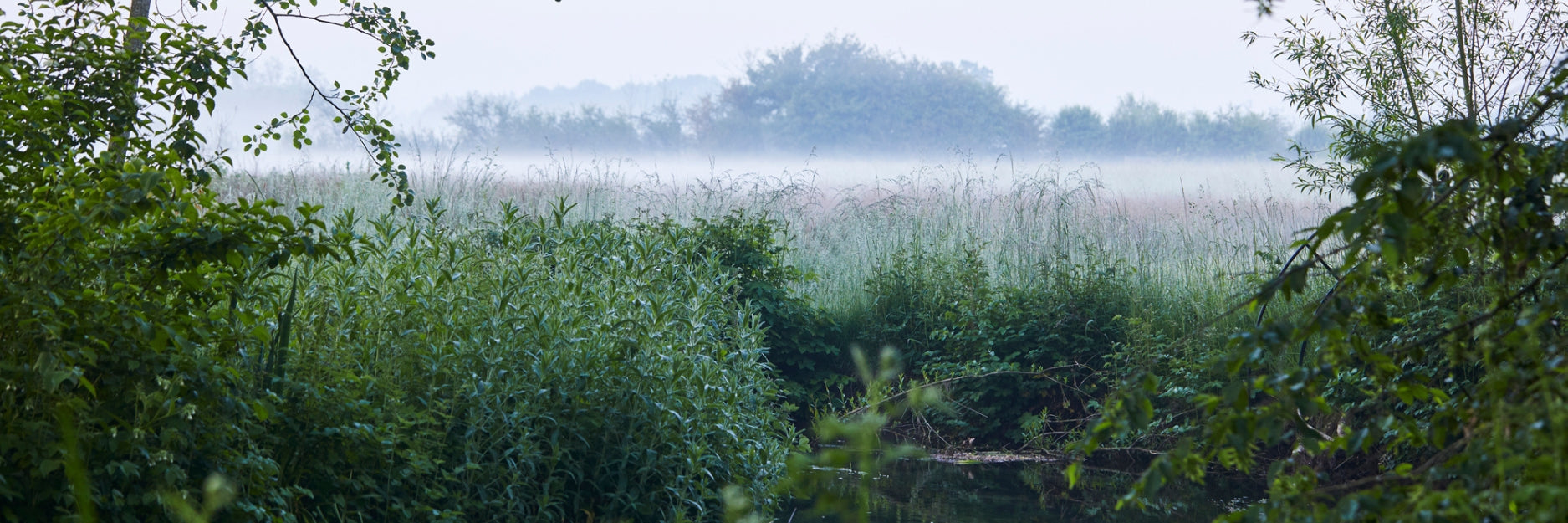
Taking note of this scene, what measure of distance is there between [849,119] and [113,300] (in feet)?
95.5

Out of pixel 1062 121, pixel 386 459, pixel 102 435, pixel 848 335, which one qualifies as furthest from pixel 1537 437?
pixel 1062 121

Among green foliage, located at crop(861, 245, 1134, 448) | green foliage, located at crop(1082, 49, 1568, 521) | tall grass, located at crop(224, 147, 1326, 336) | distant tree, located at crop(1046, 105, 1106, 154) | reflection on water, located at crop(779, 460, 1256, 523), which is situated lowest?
reflection on water, located at crop(779, 460, 1256, 523)

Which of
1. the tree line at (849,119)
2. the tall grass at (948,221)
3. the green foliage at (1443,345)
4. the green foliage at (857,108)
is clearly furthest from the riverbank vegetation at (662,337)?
the green foliage at (857,108)

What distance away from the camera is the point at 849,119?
3095cm

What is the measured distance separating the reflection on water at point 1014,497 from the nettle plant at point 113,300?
2767 millimetres

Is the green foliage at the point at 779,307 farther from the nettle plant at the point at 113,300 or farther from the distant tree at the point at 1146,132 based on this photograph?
the distant tree at the point at 1146,132

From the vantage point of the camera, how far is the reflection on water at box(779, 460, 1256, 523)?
16.5 ft

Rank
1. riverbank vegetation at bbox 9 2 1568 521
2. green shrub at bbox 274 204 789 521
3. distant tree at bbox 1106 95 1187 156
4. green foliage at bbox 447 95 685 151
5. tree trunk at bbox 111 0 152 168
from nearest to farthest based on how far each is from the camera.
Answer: riverbank vegetation at bbox 9 2 1568 521
tree trunk at bbox 111 0 152 168
green shrub at bbox 274 204 789 521
distant tree at bbox 1106 95 1187 156
green foliage at bbox 447 95 685 151

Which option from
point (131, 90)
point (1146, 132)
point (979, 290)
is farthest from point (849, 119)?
point (131, 90)

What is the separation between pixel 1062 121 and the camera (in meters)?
30.5

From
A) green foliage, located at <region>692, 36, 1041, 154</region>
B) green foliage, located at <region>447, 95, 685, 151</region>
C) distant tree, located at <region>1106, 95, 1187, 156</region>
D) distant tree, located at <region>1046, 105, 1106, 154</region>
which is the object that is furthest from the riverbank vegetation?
green foliage, located at <region>447, 95, 685, 151</region>

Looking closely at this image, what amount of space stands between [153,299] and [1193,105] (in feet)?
101

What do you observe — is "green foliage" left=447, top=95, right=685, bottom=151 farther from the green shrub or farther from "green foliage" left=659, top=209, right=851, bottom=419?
the green shrub

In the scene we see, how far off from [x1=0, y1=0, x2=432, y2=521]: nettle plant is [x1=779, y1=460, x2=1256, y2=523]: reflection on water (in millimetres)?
2767
